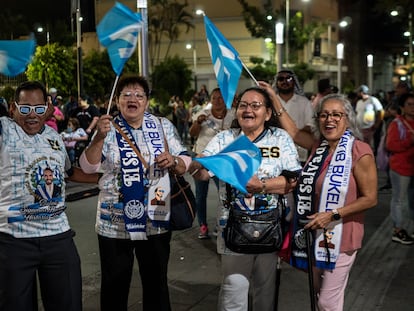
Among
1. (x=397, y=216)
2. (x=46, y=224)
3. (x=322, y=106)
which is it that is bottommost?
(x=397, y=216)

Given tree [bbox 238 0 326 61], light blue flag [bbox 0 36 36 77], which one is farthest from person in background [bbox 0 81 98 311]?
tree [bbox 238 0 326 61]

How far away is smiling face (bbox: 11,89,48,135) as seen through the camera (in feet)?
12.5

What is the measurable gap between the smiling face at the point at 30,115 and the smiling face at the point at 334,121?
1.86 m

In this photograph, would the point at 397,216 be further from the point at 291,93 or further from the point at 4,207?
the point at 4,207

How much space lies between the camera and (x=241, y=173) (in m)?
3.70

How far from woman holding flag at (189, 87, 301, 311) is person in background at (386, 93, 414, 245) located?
4098mm

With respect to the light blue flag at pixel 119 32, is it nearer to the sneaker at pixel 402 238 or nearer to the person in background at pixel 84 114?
the sneaker at pixel 402 238

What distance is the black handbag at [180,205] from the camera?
4.36 m

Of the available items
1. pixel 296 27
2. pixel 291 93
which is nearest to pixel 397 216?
pixel 291 93

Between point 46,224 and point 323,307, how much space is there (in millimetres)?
1870

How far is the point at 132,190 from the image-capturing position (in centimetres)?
420

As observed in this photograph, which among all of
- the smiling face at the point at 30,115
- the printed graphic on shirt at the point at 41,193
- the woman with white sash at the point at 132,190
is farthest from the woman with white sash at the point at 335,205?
the smiling face at the point at 30,115

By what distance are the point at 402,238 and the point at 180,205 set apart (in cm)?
455

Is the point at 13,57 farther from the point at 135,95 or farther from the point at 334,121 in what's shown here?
the point at 334,121
